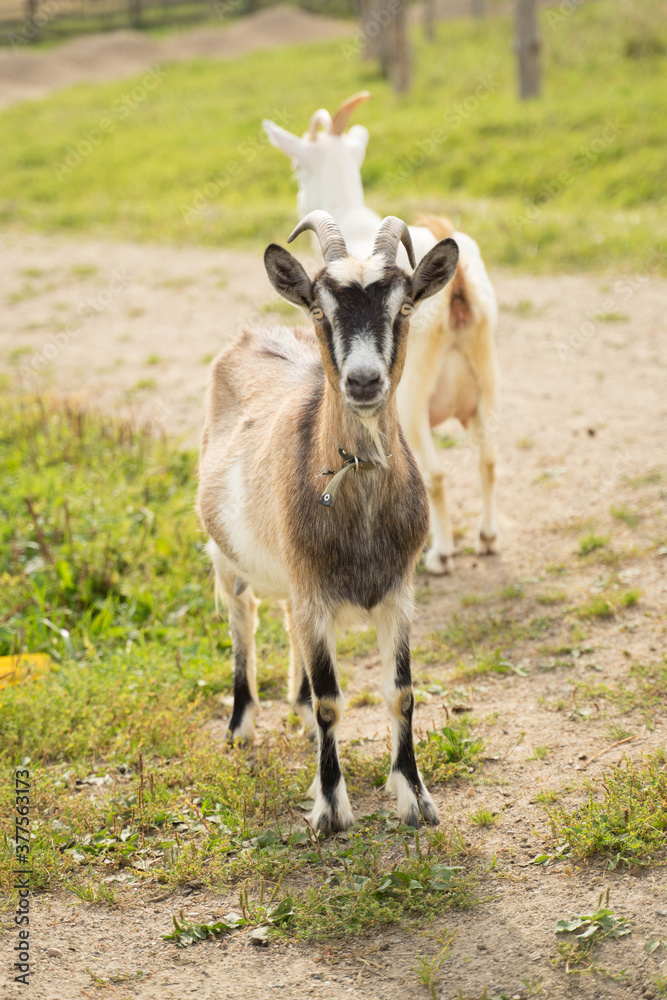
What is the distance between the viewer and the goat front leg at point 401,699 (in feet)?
11.2

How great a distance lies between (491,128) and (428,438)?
1049 cm

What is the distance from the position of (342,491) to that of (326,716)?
2.67 feet

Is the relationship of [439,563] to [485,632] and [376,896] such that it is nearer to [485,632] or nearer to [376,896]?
[485,632]

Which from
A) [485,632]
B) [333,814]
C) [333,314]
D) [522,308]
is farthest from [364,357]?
[522,308]

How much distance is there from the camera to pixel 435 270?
3262mm

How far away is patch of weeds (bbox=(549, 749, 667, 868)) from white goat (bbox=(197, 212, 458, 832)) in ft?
1.68

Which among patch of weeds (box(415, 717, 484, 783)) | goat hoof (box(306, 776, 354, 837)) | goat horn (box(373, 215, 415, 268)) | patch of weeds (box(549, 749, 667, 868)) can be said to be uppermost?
goat horn (box(373, 215, 415, 268))

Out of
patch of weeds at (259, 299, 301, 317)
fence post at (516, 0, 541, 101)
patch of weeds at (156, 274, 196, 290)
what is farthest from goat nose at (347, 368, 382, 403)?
fence post at (516, 0, 541, 101)

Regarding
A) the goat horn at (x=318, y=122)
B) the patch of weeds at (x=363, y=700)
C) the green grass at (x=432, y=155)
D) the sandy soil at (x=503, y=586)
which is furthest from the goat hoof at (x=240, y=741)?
the green grass at (x=432, y=155)

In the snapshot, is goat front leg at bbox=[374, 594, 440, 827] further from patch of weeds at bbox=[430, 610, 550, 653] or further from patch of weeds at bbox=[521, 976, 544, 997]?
patch of weeds at bbox=[430, 610, 550, 653]

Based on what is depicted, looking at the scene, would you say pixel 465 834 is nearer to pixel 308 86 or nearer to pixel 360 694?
pixel 360 694

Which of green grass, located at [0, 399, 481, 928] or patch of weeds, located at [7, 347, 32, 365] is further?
patch of weeds, located at [7, 347, 32, 365]

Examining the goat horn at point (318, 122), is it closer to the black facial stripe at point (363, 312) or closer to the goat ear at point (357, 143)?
the goat ear at point (357, 143)

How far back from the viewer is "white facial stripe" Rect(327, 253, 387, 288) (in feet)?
10.0
